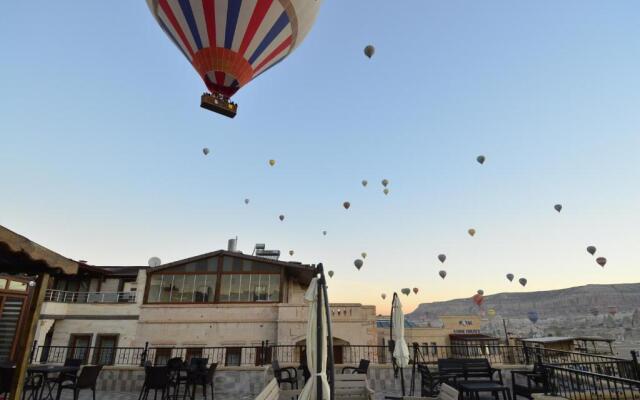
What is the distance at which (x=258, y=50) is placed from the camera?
50.0 ft

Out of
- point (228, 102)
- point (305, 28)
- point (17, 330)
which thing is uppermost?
point (305, 28)

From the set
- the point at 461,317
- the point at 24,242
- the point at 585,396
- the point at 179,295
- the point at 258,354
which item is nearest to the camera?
the point at 24,242

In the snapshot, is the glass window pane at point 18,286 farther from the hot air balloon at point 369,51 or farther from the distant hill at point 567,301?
the distant hill at point 567,301

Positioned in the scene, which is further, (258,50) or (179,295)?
(179,295)

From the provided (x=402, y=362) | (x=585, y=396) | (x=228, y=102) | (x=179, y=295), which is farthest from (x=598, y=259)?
(x=179, y=295)

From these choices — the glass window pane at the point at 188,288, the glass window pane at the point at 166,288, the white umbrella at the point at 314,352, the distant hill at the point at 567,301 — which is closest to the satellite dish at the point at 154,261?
the glass window pane at the point at 166,288

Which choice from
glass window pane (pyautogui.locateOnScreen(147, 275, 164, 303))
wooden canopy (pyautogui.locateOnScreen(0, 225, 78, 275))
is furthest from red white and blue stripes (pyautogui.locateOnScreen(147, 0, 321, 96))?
glass window pane (pyautogui.locateOnScreen(147, 275, 164, 303))

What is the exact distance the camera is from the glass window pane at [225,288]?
2361 cm

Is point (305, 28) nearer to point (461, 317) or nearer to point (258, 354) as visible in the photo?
point (258, 354)

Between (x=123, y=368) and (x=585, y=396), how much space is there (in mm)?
14783

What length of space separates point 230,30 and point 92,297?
78.3 feet

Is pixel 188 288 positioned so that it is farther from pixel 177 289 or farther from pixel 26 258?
pixel 26 258

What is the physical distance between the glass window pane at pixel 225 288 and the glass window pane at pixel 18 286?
427 inches

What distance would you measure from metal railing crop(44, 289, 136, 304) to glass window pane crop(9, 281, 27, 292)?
22.4 feet
